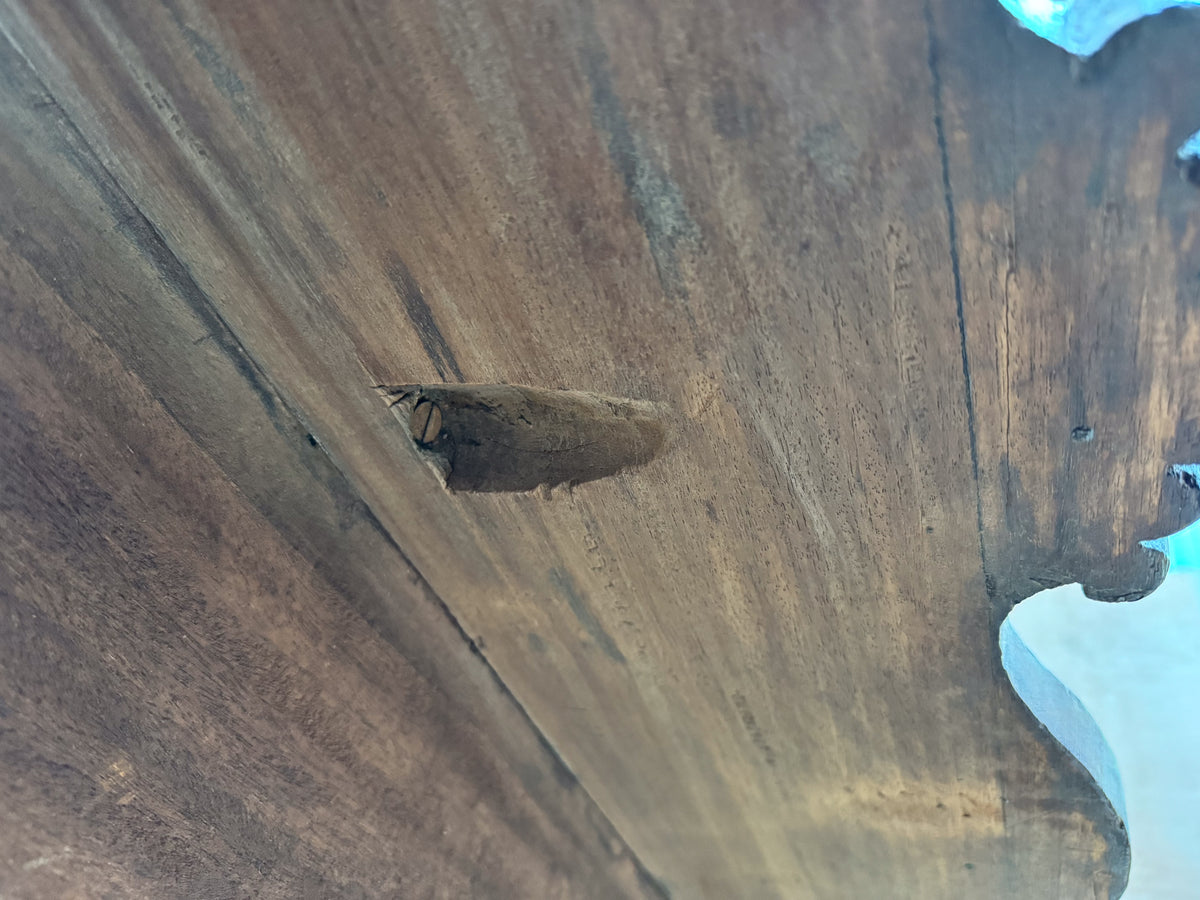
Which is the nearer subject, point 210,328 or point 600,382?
point 600,382

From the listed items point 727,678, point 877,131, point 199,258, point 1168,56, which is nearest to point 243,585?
point 199,258

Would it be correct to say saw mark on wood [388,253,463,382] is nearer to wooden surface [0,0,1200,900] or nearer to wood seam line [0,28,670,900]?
wooden surface [0,0,1200,900]

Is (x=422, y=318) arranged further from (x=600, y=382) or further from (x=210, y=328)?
(x=210, y=328)

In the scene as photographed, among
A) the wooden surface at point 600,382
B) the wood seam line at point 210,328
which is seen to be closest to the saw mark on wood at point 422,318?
the wooden surface at point 600,382

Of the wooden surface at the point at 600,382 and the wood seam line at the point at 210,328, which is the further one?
the wood seam line at the point at 210,328

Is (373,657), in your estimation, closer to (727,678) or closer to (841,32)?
(727,678)

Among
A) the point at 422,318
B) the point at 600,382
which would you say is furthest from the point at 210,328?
the point at 600,382

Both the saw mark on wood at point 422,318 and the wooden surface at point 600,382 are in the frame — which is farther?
the saw mark on wood at point 422,318

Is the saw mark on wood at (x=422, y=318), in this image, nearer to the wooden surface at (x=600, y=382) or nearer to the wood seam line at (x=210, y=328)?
the wooden surface at (x=600, y=382)

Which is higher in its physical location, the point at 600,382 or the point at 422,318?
the point at 422,318
